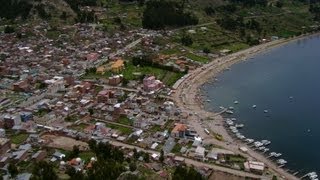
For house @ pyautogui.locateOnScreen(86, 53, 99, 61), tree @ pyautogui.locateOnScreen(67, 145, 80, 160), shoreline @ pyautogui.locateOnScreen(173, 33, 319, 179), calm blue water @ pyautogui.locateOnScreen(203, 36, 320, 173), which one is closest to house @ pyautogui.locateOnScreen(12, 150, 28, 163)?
tree @ pyautogui.locateOnScreen(67, 145, 80, 160)

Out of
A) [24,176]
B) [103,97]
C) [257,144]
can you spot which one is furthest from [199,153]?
[103,97]

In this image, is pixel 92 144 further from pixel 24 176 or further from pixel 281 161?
pixel 281 161

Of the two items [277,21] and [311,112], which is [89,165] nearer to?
[311,112]

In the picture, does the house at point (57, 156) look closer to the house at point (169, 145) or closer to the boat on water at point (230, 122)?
the house at point (169, 145)

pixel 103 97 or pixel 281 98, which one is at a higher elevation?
pixel 103 97

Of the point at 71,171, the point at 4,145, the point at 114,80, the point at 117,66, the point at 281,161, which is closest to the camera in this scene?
the point at 71,171
